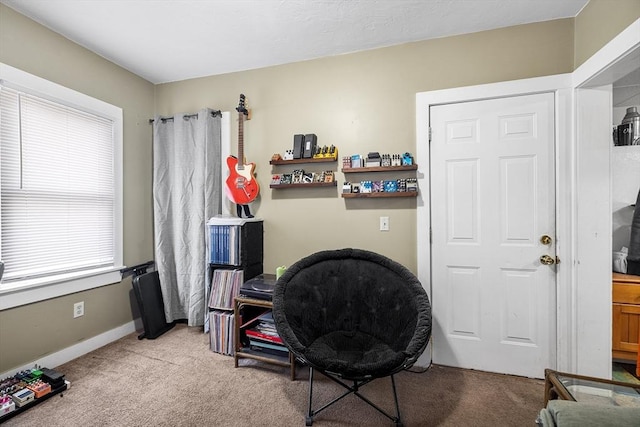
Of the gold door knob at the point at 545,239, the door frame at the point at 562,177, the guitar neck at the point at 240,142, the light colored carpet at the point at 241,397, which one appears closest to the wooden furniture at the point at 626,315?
the door frame at the point at 562,177

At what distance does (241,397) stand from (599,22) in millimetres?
3217

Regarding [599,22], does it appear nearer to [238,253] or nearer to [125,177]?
[238,253]

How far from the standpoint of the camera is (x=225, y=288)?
92.2 inches

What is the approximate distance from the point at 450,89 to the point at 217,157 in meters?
2.11

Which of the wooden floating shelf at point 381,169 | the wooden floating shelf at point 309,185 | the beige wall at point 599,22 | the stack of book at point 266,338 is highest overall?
the beige wall at point 599,22

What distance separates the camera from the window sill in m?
1.87

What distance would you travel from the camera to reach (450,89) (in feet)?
7.05

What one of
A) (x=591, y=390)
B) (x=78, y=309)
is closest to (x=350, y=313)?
(x=591, y=390)

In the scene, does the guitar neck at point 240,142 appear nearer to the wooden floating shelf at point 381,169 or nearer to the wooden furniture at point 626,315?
the wooden floating shelf at point 381,169

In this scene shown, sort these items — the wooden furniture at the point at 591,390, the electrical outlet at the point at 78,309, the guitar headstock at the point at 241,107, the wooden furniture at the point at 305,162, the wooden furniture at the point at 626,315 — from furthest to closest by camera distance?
the guitar headstock at the point at 241,107 → the wooden furniture at the point at 305,162 → the electrical outlet at the point at 78,309 → the wooden furniture at the point at 626,315 → the wooden furniture at the point at 591,390

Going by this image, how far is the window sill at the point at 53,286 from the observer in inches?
73.7

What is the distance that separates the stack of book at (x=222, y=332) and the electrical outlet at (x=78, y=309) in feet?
3.43

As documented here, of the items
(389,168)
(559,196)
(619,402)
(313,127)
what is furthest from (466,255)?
(313,127)

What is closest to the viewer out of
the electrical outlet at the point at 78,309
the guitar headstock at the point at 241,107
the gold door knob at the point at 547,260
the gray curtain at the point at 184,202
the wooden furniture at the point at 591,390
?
the wooden furniture at the point at 591,390
